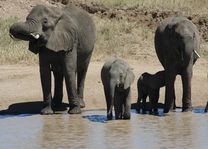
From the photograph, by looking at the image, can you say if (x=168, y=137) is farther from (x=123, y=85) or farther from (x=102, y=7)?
(x=102, y=7)

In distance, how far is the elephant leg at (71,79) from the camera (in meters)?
16.4

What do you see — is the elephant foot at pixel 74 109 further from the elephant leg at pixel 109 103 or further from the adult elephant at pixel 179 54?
the adult elephant at pixel 179 54

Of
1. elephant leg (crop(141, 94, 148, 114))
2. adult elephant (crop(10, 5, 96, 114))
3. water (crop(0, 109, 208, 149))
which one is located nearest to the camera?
water (crop(0, 109, 208, 149))

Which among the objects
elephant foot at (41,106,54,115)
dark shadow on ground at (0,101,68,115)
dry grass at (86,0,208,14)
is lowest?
dark shadow on ground at (0,101,68,115)

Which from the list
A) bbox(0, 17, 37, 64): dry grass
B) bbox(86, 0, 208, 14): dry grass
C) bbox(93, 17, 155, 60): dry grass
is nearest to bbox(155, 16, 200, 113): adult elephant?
bbox(0, 17, 37, 64): dry grass

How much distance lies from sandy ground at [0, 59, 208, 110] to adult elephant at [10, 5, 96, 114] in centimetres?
102

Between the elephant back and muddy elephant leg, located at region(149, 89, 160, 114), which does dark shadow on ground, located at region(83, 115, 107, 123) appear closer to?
muddy elephant leg, located at region(149, 89, 160, 114)

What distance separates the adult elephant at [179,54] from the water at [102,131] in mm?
416

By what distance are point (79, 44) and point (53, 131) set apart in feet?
11.1

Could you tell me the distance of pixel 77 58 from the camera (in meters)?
17.2

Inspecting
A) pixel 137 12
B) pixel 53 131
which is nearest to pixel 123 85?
pixel 53 131

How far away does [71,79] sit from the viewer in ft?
54.1

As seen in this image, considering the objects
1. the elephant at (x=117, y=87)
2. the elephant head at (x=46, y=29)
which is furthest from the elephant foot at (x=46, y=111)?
the elephant at (x=117, y=87)

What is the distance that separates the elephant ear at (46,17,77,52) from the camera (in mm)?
16188
